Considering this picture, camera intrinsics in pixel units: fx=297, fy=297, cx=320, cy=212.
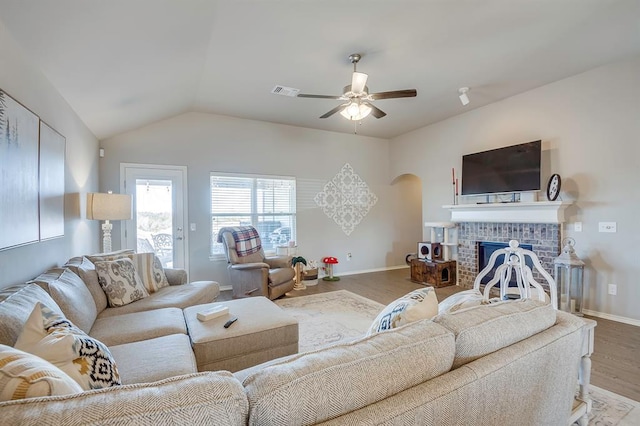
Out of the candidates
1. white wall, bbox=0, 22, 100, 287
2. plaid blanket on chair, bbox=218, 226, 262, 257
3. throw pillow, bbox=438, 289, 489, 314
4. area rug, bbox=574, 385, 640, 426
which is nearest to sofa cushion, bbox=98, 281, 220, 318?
white wall, bbox=0, 22, 100, 287

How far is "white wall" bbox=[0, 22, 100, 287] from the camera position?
5.91 ft

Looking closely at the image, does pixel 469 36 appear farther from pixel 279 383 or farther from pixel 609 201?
pixel 279 383

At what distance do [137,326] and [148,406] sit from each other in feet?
5.82

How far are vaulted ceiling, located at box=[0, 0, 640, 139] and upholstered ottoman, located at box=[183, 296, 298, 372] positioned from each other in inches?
83.8

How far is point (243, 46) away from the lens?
2908mm

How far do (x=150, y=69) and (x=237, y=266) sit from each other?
2.57 metres

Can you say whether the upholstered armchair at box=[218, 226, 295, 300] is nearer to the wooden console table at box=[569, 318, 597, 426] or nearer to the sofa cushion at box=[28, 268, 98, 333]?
the sofa cushion at box=[28, 268, 98, 333]

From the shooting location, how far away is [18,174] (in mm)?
1861

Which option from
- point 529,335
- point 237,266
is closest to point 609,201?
point 529,335

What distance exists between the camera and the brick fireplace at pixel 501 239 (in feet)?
12.8

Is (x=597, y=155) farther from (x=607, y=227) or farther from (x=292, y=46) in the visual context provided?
(x=292, y=46)

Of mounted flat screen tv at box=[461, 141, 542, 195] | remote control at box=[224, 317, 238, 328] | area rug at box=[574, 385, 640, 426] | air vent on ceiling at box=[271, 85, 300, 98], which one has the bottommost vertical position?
area rug at box=[574, 385, 640, 426]

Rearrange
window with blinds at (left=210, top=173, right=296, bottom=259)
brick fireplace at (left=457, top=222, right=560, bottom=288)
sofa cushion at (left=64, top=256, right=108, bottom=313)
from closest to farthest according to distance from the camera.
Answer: sofa cushion at (left=64, top=256, right=108, bottom=313) → brick fireplace at (left=457, top=222, right=560, bottom=288) → window with blinds at (left=210, top=173, right=296, bottom=259)

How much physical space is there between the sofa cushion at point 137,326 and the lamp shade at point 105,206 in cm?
141
